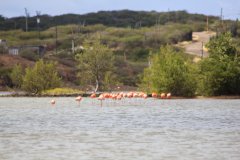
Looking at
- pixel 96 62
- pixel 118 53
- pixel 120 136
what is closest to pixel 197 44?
pixel 118 53

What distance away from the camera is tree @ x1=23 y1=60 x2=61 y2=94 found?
77125mm

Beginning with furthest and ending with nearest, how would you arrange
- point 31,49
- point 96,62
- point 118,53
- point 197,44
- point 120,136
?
point 118,53 → point 197,44 → point 31,49 → point 96,62 → point 120,136

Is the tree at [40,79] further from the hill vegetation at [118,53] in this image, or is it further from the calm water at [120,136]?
the calm water at [120,136]

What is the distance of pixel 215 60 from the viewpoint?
7150 centimetres

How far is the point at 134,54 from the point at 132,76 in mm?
31028

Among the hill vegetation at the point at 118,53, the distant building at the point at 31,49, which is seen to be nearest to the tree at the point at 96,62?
the hill vegetation at the point at 118,53

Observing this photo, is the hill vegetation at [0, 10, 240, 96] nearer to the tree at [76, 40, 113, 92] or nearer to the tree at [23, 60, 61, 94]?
the tree at [76, 40, 113, 92]

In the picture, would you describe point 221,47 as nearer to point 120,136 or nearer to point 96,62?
point 96,62

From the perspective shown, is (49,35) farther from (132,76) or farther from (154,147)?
(154,147)

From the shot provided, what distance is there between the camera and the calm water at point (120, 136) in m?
24.2

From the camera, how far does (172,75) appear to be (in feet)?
233

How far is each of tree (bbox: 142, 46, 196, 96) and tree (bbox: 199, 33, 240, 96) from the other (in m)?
1.30

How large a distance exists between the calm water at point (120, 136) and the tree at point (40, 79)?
31468 millimetres

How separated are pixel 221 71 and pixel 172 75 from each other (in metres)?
4.93
